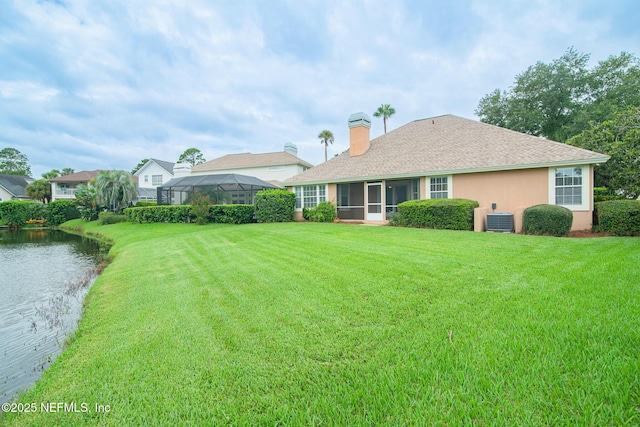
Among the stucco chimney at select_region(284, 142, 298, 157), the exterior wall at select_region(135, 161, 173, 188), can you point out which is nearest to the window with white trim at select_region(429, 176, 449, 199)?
the stucco chimney at select_region(284, 142, 298, 157)

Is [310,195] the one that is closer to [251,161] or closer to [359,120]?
[359,120]

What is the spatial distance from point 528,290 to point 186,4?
593 inches

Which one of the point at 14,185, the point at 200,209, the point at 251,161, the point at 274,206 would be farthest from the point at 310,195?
the point at 14,185

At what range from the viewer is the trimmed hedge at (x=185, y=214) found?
1722cm

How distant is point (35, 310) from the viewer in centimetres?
545

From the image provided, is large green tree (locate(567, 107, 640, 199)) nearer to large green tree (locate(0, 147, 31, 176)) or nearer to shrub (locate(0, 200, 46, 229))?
shrub (locate(0, 200, 46, 229))

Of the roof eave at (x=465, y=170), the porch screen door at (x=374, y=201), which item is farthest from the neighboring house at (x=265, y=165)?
the porch screen door at (x=374, y=201)

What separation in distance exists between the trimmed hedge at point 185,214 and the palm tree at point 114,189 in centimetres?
315

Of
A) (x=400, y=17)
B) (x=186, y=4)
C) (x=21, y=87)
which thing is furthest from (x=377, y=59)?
(x=21, y=87)

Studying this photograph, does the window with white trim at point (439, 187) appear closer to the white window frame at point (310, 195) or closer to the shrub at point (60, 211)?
the white window frame at point (310, 195)

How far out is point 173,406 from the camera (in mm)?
2051

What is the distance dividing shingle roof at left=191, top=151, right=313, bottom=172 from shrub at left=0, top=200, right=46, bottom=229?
15.4 m

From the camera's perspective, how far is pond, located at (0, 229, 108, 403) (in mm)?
3387

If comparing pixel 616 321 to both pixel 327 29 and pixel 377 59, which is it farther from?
pixel 377 59
